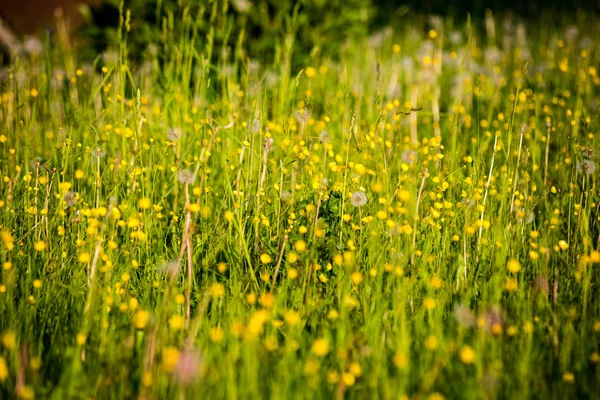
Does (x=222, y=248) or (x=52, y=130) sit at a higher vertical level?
(x=52, y=130)

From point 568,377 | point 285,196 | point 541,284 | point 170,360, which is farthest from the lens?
point 285,196

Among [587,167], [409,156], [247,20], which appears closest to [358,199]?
[409,156]

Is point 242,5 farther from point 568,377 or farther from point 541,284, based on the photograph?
point 568,377

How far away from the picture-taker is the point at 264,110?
2.57m

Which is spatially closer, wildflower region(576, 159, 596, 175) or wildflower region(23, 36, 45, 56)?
wildflower region(576, 159, 596, 175)

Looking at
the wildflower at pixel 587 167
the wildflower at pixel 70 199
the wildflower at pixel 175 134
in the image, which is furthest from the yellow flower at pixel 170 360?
the wildflower at pixel 587 167

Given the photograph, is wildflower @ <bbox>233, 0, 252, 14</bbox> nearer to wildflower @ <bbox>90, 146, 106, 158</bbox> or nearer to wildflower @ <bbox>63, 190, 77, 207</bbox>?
wildflower @ <bbox>90, 146, 106, 158</bbox>

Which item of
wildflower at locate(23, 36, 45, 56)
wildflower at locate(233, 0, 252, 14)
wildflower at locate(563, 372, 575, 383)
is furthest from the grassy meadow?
wildflower at locate(233, 0, 252, 14)

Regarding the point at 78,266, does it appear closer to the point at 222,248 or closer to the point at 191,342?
the point at 222,248

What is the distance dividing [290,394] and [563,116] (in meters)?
Answer: 2.93

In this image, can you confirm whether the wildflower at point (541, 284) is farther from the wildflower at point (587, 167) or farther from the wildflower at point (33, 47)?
the wildflower at point (33, 47)

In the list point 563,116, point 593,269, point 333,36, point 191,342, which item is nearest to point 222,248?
point 191,342

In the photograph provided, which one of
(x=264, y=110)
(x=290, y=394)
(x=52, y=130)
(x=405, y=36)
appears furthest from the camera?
(x=405, y=36)

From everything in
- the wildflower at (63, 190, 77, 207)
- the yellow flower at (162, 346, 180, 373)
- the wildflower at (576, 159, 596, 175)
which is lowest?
the yellow flower at (162, 346, 180, 373)
